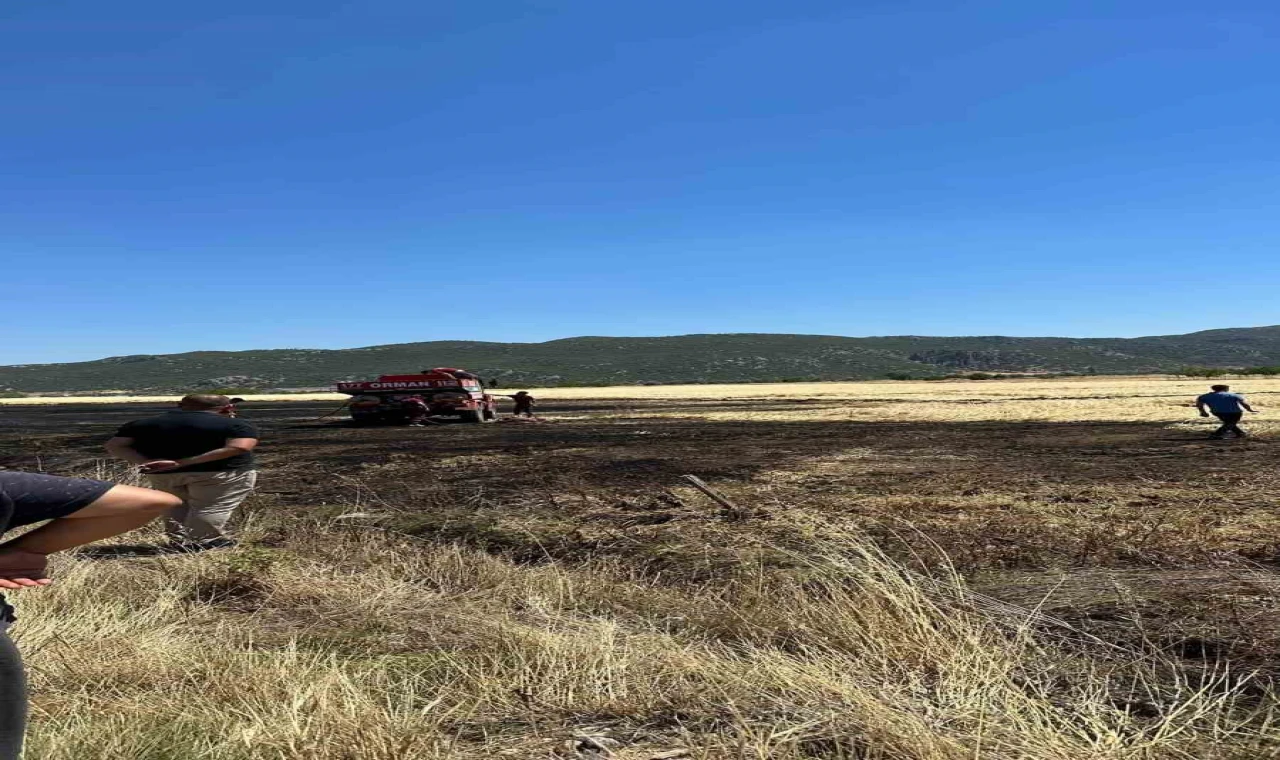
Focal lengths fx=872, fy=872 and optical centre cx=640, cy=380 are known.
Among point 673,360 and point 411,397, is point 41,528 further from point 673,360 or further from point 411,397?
point 673,360

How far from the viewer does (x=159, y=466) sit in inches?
279

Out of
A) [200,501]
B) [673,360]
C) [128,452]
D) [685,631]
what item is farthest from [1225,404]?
[673,360]

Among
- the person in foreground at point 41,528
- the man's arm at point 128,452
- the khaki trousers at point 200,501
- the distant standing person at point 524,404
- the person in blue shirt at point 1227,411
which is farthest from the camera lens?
the distant standing person at point 524,404

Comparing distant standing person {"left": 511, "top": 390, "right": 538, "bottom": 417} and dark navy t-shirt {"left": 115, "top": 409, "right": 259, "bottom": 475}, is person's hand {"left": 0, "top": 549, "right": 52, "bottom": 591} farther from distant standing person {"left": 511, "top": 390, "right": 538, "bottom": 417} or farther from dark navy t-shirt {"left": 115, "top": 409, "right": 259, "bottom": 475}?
distant standing person {"left": 511, "top": 390, "right": 538, "bottom": 417}

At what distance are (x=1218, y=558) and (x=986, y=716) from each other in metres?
4.66

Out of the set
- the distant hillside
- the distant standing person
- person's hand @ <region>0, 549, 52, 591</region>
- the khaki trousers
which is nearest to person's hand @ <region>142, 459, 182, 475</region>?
the khaki trousers

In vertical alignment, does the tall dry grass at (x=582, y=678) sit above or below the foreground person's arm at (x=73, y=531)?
below

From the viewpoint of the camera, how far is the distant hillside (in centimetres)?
14412

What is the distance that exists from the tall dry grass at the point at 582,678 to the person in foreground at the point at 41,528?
0.70 metres

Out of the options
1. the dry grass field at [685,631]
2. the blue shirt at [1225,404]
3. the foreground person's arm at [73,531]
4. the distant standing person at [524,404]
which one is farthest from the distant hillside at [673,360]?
the foreground person's arm at [73,531]

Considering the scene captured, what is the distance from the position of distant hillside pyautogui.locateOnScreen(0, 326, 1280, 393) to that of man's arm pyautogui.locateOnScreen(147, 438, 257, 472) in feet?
410

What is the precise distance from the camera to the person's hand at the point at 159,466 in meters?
6.89

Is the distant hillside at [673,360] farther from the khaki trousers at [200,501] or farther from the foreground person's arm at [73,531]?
the foreground person's arm at [73,531]

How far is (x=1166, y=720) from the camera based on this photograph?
3238mm
